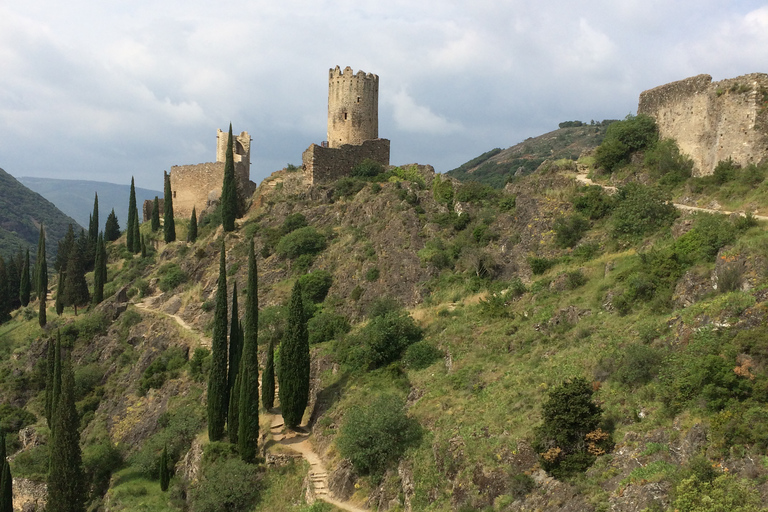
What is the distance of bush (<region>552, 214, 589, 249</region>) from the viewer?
29000mm

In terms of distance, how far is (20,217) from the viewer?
13625 centimetres

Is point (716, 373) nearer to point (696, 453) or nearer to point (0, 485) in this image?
point (696, 453)

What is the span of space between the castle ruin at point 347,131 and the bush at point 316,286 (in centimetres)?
1065

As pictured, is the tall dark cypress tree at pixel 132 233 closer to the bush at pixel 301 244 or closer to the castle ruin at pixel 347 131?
the castle ruin at pixel 347 131

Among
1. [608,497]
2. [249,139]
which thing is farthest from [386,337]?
[249,139]

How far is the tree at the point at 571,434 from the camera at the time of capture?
1527 centimetres

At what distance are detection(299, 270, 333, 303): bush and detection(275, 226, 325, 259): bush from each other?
3452 millimetres

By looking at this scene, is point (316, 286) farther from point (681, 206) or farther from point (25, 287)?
point (25, 287)

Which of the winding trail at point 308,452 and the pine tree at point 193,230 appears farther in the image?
the pine tree at point 193,230

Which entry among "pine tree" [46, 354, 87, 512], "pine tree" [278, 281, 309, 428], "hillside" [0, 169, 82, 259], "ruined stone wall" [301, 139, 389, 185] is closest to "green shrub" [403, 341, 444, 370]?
"pine tree" [278, 281, 309, 428]

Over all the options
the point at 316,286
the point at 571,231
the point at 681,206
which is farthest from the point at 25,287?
the point at 681,206

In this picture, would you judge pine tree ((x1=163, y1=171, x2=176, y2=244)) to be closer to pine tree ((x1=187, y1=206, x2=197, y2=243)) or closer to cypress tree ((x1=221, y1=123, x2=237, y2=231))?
pine tree ((x1=187, y1=206, x2=197, y2=243))

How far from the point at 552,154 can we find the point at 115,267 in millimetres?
57788

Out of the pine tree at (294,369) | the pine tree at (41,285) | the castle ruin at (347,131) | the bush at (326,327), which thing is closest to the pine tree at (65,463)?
the pine tree at (294,369)
